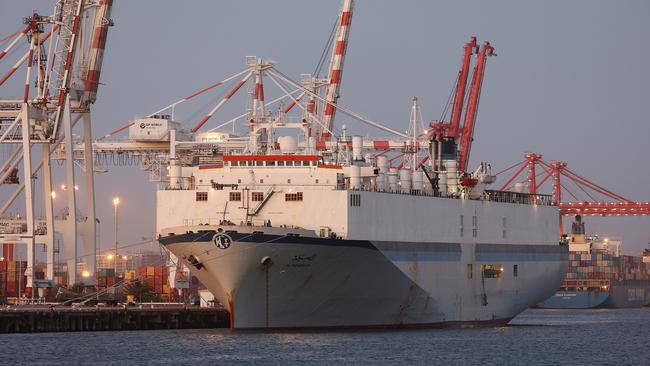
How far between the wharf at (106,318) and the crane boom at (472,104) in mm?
53776

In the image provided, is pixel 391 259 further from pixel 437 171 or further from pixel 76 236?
pixel 76 236

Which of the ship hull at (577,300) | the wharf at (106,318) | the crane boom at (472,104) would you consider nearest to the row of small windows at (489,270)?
the wharf at (106,318)

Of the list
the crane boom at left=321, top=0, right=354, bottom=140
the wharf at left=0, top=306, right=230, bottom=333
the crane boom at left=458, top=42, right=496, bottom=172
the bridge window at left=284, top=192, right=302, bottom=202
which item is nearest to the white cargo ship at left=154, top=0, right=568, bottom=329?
the bridge window at left=284, top=192, right=302, bottom=202

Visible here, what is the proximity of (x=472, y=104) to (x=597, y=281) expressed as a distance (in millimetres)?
55816

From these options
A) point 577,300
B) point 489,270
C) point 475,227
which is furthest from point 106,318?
point 577,300

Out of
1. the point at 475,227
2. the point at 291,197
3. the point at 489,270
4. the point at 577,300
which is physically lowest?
the point at 577,300

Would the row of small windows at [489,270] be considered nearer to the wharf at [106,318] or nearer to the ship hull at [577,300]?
the wharf at [106,318]

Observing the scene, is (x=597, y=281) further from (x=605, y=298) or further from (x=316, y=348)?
(x=316, y=348)

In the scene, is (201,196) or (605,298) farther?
→ (605,298)

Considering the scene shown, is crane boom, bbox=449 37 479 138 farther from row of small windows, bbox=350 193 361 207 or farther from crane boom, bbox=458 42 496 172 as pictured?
row of small windows, bbox=350 193 361 207

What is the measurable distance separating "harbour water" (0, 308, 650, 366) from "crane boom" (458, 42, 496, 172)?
2205 inches

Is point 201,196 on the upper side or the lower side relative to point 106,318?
upper

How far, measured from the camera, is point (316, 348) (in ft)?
199

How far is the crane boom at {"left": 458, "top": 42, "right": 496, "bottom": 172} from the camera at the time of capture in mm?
131000
